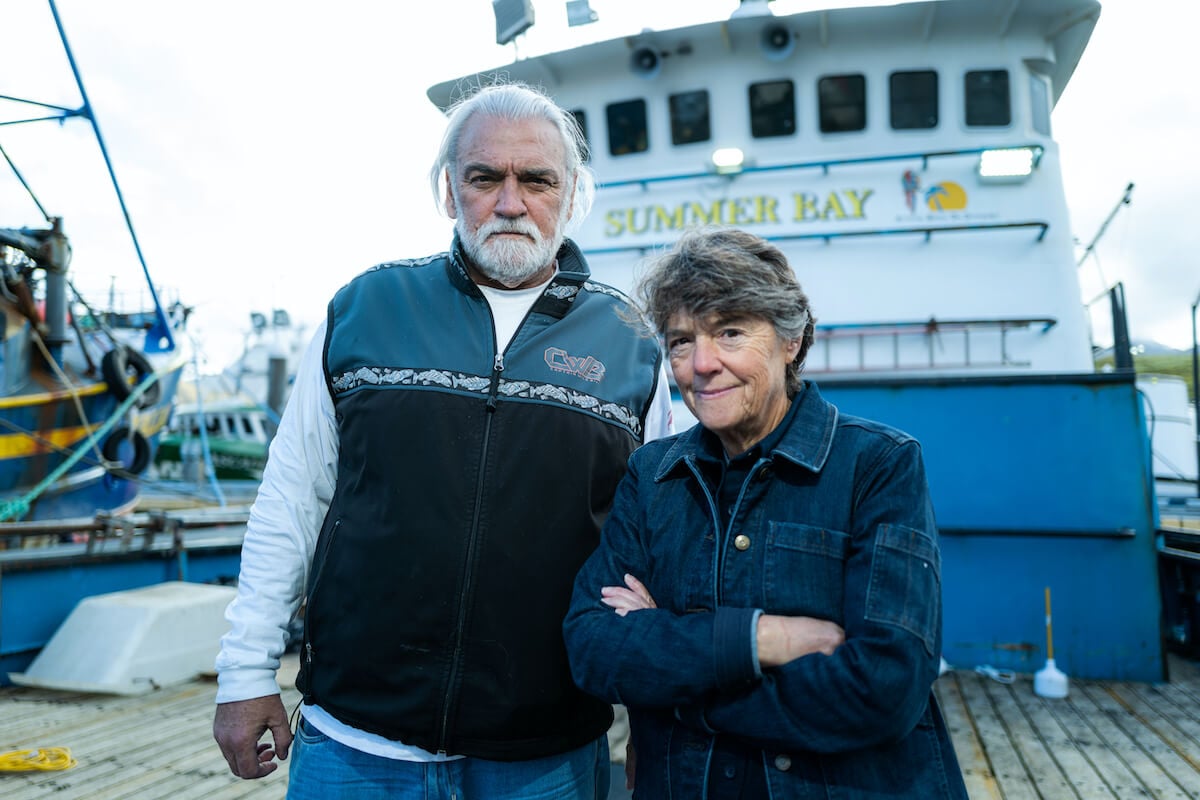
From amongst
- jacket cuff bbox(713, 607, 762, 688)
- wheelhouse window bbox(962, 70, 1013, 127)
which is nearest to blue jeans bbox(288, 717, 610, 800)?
jacket cuff bbox(713, 607, 762, 688)

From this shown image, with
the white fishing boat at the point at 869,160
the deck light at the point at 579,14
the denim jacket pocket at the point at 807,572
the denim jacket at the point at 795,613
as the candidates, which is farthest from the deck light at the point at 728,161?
the denim jacket pocket at the point at 807,572

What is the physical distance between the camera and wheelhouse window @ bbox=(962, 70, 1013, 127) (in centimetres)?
780

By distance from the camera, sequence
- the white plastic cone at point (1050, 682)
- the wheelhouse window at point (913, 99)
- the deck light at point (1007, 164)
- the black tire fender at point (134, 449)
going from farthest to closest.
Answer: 1. the black tire fender at point (134, 449)
2. the wheelhouse window at point (913, 99)
3. the deck light at point (1007, 164)
4. the white plastic cone at point (1050, 682)

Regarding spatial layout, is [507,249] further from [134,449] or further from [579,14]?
[134,449]

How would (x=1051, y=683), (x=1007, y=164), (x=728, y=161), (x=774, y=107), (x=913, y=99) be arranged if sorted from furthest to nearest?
(x=774, y=107)
(x=728, y=161)
(x=913, y=99)
(x=1007, y=164)
(x=1051, y=683)

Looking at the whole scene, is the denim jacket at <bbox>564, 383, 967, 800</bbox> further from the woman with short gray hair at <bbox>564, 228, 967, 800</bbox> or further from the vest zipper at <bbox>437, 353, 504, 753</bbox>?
the vest zipper at <bbox>437, 353, 504, 753</bbox>

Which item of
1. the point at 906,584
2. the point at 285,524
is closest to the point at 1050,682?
the point at 906,584

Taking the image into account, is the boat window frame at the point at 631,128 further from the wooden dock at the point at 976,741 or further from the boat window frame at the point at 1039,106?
the wooden dock at the point at 976,741

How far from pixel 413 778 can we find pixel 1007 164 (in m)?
7.69

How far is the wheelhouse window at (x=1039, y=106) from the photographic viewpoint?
7.98 metres

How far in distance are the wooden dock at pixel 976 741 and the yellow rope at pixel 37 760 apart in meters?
0.04

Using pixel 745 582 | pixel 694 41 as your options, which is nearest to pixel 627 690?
pixel 745 582

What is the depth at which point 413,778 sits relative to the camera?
1.67 meters

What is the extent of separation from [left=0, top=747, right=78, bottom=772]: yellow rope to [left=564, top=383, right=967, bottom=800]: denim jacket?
349 centimetres
